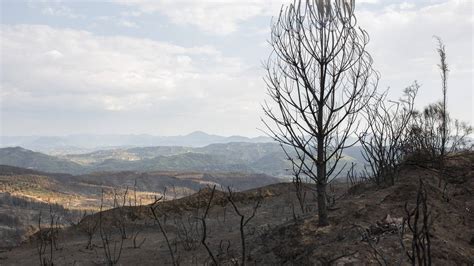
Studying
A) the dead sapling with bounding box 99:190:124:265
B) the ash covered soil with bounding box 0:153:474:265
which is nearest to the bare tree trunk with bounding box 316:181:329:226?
the ash covered soil with bounding box 0:153:474:265

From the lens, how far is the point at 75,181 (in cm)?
10606

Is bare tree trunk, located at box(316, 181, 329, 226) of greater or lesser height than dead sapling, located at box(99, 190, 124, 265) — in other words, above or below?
above

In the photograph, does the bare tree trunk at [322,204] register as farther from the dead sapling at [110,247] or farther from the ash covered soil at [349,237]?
the dead sapling at [110,247]

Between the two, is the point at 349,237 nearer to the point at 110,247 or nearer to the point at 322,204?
the point at 322,204

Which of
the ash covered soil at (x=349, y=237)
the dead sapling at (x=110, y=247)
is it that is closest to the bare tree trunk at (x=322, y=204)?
the ash covered soil at (x=349, y=237)

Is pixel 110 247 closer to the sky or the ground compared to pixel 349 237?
closer to the ground

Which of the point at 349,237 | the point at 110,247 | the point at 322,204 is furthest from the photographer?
the point at 110,247

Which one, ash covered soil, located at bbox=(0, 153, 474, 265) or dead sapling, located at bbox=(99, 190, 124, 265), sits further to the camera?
dead sapling, located at bbox=(99, 190, 124, 265)

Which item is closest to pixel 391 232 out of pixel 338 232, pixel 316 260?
pixel 338 232

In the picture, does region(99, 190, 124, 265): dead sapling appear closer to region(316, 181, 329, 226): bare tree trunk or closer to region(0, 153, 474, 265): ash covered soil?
region(0, 153, 474, 265): ash covered soil

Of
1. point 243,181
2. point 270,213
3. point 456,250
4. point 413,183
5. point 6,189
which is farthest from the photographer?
point 243,181

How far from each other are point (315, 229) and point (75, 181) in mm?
108893

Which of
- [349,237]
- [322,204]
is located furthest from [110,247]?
[349,237]

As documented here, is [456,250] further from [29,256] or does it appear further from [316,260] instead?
[29,256]
